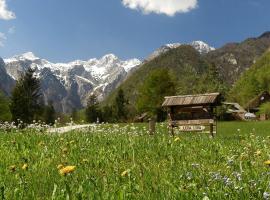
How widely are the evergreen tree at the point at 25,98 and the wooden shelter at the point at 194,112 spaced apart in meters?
69.6

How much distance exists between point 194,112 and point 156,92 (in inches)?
2419

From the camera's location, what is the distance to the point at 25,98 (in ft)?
309

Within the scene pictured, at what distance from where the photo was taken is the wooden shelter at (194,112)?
2106cm

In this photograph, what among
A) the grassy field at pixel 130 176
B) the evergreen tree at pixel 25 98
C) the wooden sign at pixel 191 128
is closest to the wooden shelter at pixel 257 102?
the evergreen tree at pixel 25 98

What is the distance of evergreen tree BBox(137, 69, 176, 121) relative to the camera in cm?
8269

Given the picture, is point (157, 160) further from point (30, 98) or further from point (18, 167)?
point (30, 98)

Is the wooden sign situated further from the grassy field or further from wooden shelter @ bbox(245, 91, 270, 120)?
wooden shelter @ bbox(245, 91, 270, 120)

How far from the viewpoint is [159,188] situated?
205 inches

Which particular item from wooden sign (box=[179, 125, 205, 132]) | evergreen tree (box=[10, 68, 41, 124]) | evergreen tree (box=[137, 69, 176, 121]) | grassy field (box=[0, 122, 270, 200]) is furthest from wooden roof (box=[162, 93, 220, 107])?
evergreen tree (box=[10, 68, 41, 124])

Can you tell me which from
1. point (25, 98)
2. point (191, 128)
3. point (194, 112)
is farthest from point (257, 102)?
point (191, 128)

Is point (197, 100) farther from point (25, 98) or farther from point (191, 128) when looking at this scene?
point (25, 98)

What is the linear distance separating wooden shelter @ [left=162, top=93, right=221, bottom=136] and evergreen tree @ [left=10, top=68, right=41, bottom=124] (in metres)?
69.6

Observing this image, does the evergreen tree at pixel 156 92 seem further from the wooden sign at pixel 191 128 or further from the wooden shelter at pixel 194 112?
the wooden sign at pixel 191 128

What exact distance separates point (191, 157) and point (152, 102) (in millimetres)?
73956
